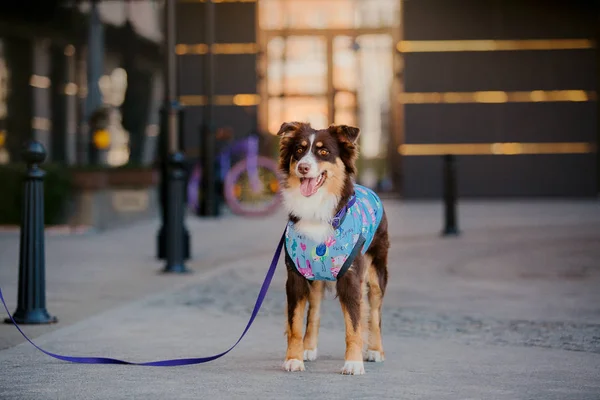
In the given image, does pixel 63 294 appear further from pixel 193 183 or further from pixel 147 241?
pixel 193 183

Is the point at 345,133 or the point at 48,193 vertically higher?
the point at 345,133

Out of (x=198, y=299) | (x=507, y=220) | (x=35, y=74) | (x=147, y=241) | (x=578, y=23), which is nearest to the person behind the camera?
(x=198, y=299)

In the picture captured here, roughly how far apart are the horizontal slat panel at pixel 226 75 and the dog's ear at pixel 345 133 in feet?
76.8

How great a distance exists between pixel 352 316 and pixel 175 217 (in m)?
5.65

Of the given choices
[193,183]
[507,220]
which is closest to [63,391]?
[507,220]

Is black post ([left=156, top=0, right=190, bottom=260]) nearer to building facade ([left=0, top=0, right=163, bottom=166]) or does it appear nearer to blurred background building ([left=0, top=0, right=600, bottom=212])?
building facade ([left=0, top=0, right=163, bottom=166])

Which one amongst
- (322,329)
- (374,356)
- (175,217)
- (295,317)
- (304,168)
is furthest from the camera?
(175,217)

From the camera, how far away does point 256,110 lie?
28875mm

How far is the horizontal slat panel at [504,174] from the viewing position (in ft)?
92.9

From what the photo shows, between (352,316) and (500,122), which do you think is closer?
(352,316)

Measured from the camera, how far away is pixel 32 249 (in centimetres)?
737

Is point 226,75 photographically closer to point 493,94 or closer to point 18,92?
point 493,94

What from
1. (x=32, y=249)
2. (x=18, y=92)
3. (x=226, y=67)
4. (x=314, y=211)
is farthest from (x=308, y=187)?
(x=226, y=67)

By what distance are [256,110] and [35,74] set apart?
349 inches
